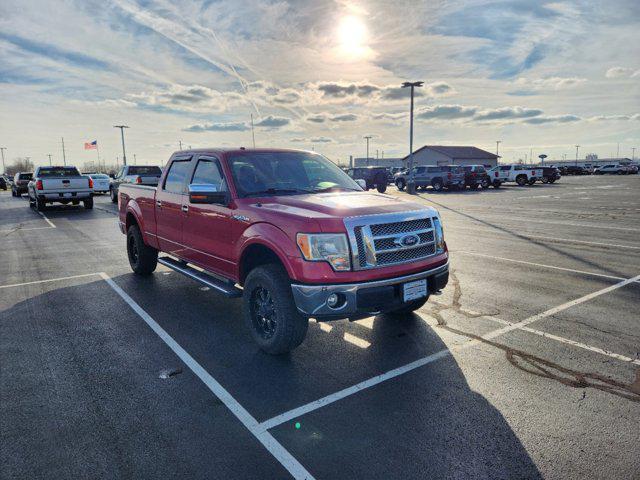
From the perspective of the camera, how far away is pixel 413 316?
5.24 metres

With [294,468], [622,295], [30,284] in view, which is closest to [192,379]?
[294,468]

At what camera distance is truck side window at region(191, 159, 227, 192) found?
5.00 m

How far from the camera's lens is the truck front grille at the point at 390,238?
3818mm

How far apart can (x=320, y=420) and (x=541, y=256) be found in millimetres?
6924

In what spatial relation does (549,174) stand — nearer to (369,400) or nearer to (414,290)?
(414,290)

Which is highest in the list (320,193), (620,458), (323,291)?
(320,193)

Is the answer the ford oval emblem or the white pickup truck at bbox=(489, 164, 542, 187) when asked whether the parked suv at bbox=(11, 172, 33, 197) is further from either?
the white pickup truck at bbox=(489, 164, 542, 187)

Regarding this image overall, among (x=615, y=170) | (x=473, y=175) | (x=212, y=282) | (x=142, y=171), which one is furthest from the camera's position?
(x=615, y=170)

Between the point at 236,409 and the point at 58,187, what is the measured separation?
19.3 metres

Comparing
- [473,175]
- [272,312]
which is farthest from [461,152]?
[272,312]

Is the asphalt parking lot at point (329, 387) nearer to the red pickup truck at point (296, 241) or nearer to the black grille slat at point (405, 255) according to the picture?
the red pickup truck at point (296, 241)

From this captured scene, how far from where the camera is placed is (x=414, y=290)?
406 centimetres

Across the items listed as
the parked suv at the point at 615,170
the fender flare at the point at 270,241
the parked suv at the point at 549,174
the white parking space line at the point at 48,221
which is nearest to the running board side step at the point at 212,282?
the fender flare at the point at 270,241

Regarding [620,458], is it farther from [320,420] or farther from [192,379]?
[192,379]
